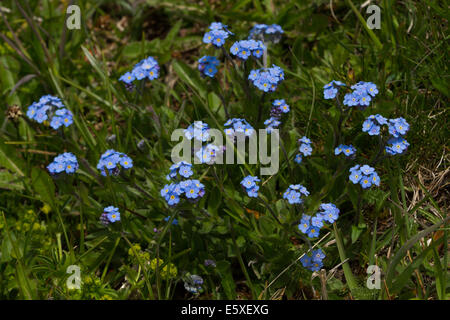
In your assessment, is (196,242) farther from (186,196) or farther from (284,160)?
(284,160)

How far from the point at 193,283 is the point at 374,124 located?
4.92 feet

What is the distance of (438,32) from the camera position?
361 centimetres

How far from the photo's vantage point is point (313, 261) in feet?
9.43

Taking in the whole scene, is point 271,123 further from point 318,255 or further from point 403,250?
point 403,250

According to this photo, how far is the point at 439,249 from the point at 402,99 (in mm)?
1108

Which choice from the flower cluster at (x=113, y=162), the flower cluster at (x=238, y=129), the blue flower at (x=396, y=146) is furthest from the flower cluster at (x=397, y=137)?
the flower cluster at (x=113, y=162)

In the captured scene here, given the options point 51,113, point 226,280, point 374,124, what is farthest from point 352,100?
point 51,113

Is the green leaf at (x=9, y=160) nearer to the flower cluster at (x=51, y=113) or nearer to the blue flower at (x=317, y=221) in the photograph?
the flower cluster at (x=51, y=113)

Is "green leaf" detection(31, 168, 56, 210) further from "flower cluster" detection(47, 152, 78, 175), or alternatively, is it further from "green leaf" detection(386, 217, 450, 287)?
"green leaf" detection(386, 217, 450, 287)

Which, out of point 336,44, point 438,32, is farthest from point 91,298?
point 438,32

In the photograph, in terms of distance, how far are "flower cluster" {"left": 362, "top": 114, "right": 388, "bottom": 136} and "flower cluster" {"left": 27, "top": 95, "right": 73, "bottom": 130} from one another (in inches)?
79.0

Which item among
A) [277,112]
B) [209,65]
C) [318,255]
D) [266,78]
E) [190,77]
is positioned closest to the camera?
[318,255]

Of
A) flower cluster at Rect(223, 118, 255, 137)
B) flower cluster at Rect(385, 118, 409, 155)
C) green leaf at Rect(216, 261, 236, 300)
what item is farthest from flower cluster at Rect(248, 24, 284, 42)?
green leaf at Rect(216, 261, 236, 300)

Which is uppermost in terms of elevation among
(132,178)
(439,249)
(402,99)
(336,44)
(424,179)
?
(336,44)
